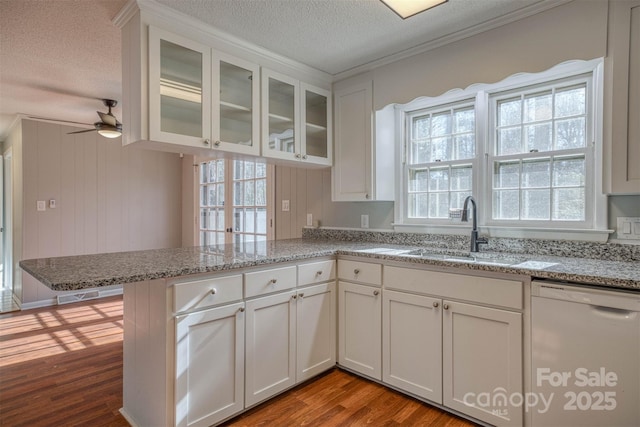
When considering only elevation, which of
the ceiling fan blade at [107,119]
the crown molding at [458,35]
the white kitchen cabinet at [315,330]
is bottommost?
the white kitchen cabinet at [315,330]

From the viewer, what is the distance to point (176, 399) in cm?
160

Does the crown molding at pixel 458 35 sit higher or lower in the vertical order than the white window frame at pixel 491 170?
higher

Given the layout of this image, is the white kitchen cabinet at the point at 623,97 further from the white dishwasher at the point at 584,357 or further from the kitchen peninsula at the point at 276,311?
the white dishwasher at the point at 584,357

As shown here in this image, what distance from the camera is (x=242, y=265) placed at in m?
1.83

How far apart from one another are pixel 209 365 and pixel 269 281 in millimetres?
527

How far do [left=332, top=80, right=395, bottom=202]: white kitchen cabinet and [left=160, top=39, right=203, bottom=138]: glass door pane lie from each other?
3.94ft

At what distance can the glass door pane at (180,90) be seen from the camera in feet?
6.52

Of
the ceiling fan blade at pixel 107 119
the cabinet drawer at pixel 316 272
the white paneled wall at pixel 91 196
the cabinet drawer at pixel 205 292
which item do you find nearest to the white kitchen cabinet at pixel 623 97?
the cabinet drawer at pixel 316 272

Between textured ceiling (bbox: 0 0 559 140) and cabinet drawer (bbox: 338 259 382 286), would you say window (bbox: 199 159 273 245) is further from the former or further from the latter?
cabinet drawer (bbox: 338 259 382 286)

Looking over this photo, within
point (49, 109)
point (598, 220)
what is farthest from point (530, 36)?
point (49, 109)

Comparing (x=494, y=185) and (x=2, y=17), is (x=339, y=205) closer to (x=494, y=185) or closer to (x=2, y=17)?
(x=494, y=185)

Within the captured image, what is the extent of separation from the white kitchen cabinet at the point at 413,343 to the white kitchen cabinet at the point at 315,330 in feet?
1.31

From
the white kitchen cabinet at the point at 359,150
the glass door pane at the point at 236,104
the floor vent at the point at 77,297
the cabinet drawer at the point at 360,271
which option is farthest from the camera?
the floor vent at the point at 77,297

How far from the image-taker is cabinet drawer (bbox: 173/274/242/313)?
5.26ft
